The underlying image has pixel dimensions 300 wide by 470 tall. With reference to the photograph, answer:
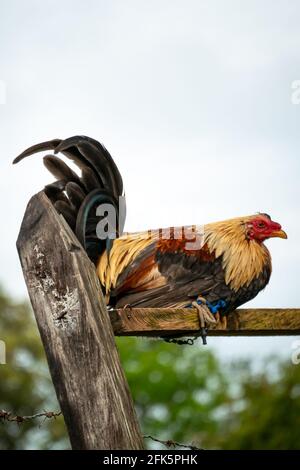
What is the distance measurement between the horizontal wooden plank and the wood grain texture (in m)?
0.36

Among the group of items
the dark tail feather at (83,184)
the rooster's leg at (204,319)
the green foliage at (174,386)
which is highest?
the dark tail feather at (83,184)

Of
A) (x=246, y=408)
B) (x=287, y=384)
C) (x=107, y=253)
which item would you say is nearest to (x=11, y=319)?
(x=246, y=408)

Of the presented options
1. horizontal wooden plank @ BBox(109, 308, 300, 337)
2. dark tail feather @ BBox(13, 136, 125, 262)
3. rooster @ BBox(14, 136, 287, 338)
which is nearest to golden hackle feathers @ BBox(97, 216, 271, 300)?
rooster @ BBox(14, 136, 287, 338)

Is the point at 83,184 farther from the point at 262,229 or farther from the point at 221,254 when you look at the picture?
the point at 262,229

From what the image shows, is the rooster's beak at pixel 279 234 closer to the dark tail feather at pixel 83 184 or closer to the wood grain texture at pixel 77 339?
the dark tail feather at pixel 83 184

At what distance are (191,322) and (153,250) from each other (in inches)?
36.6

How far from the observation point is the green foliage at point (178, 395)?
49.9 ft

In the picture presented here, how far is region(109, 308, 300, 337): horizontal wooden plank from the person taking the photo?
3973 millimetres

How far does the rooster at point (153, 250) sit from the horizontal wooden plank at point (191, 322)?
10 cm

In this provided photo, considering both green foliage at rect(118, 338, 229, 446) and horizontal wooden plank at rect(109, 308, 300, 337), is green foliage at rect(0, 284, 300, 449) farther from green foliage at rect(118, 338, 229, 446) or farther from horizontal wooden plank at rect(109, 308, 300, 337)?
horizontal wooden plank at rect(109, 308, 300, 337)

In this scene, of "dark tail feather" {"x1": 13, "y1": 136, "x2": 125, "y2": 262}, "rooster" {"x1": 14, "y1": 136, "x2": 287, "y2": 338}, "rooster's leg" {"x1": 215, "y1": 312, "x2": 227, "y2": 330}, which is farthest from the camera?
"rooster" {"x1": 14, "y1": 136, "x2": 287, "y2": 338}

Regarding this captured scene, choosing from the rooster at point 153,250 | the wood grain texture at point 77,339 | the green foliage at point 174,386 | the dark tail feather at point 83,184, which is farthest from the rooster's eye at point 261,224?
the green foliage at point 174,386
